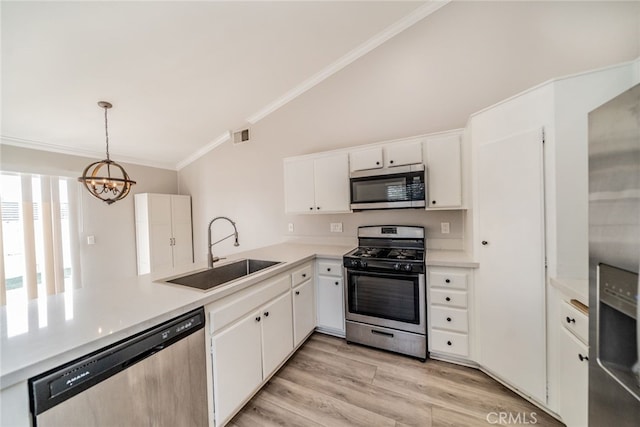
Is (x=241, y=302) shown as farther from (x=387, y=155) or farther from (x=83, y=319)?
(x=387, y=155)

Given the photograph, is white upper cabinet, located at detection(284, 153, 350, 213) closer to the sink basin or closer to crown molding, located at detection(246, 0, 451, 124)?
the sink basin

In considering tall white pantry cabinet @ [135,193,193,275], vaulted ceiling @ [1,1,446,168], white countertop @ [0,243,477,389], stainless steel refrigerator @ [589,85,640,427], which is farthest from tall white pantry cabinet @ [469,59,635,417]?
tall white pantry cabinet @ [135,193,193,275]

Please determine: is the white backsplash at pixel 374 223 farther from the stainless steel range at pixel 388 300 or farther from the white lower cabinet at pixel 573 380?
the white lower cabinet at pixel 573 380

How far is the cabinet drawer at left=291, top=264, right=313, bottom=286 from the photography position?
7.16ft

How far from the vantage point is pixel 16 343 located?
82cm

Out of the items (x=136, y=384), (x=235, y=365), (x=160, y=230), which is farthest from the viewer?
(x=160, y=230)

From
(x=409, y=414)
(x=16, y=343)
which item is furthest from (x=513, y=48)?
(x=16, y=343)

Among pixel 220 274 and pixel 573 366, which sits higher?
pixel 220 274

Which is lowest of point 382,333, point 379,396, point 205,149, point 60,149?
point 379,396

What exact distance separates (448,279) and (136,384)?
2153mm

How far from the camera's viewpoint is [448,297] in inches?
79.3

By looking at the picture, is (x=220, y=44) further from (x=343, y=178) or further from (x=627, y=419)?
(x=627, y=419)

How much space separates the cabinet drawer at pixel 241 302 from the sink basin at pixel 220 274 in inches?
10.7

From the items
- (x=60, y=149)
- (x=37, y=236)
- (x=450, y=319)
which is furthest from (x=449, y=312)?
(x=60, y=149)
